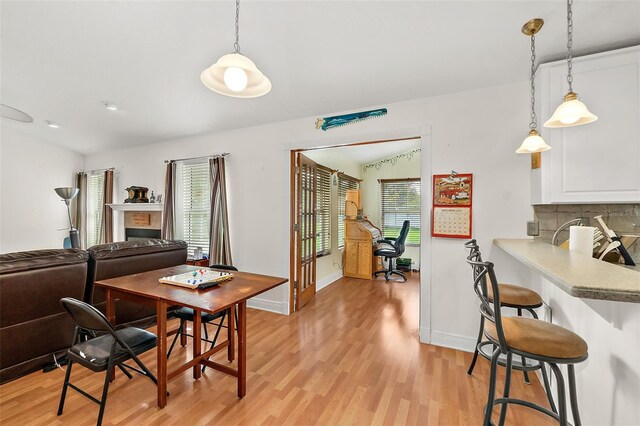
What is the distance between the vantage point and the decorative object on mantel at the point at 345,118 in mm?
3018

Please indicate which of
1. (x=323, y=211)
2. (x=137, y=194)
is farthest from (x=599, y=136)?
(x=137, y=194)

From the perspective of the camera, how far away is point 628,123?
1854 millimetres

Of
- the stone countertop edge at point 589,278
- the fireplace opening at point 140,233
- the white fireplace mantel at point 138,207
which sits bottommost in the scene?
the fireplace opening at point 140,233

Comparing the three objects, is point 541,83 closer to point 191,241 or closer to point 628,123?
point 628,123

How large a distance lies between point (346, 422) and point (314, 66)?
2.74 metres

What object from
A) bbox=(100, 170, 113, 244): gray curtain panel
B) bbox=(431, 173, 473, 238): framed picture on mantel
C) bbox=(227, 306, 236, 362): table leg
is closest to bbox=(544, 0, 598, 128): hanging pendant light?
bbox=(431, 173, 473, 238): framed picture on mantel

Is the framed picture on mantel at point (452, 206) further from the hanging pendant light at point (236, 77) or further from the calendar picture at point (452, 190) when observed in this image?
the hanging pendant light at point (236, 77)

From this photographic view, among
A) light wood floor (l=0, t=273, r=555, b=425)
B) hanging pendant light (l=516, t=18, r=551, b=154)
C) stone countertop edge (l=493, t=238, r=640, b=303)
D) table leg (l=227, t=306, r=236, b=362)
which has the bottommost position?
light wood floor (l=0, t=273, r=555, b=425)

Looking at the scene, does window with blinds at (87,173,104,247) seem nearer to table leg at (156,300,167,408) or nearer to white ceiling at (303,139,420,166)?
white ceiling at (303,139,420,166)

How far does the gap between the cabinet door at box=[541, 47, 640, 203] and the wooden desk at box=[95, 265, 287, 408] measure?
2.30 meters

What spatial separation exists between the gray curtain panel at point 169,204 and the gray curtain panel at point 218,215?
988 millimetres

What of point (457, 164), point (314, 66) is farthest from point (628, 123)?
point (314, 66)

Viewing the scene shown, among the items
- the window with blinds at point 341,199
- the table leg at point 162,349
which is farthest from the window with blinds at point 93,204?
the table leg at point 162,349

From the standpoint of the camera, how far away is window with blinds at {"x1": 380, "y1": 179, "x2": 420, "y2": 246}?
20.1ft
